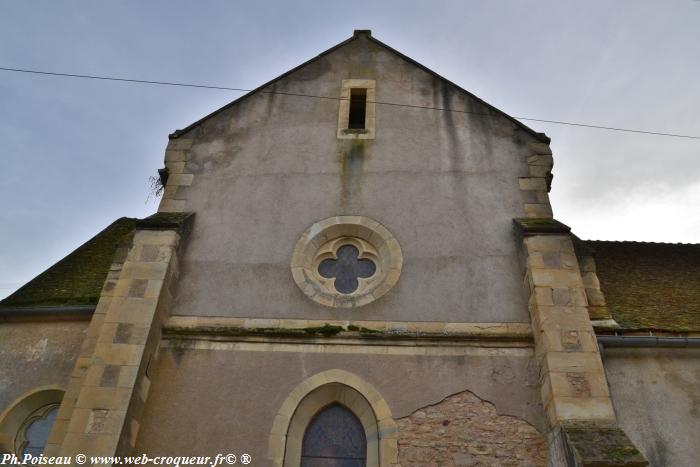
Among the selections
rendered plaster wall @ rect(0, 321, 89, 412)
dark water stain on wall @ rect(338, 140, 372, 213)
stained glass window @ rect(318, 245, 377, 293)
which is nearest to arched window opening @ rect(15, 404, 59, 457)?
rendered plaster wall @ rect(0, 321, 89, 412)

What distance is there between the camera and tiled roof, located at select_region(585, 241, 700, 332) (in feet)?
26.2

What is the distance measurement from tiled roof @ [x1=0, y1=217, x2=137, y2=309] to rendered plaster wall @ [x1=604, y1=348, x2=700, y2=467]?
23.6 feet

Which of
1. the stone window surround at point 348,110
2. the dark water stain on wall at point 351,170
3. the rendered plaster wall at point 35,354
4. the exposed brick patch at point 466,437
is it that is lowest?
the exposed brick patch at point 466,437

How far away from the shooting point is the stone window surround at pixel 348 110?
9.18 m

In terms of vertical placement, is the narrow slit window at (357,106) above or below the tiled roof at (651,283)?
above

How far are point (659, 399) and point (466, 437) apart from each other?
103 inches

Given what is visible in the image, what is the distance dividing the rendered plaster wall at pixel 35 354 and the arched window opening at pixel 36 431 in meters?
0.34

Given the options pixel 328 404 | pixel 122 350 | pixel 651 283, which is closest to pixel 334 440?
pixel 328 404

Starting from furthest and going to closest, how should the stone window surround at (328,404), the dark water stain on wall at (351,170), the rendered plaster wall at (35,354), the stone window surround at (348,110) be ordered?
the stone window surround at (348,110)
the dark water stain on wall at (351,170)
the rendered plaster wall at (35,354)
the stone window surround at (328,404)

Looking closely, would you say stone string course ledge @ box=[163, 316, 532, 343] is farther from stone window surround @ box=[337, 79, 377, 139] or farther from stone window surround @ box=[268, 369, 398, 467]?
stone window surround @ box=[337, 79, 377, 139]

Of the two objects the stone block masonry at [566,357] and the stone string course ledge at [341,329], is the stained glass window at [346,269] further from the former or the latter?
the stone block masonry at [566,357]

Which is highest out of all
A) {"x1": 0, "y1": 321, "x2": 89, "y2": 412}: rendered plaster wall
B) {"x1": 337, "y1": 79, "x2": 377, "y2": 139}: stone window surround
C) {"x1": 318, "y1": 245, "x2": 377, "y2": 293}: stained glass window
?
{"x1": 337, "y1": 79, "x2": 377, "y2": 139}: stone window surround

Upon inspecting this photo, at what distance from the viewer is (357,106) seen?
9.87 metres

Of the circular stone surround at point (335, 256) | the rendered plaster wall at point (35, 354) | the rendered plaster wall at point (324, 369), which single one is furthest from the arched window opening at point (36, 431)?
the circular stone surround at point (335, 256)
